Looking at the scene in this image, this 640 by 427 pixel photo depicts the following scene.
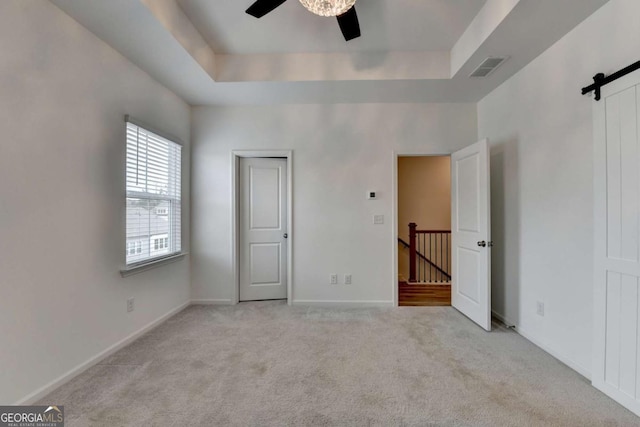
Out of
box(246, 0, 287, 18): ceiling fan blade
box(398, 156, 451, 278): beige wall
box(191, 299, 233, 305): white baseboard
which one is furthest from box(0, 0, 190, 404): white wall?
box(398, 156, 451, 278): beige wall

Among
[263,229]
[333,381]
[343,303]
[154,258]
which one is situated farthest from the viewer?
[263,229]

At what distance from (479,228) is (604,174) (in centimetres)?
123

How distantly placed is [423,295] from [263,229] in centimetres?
262

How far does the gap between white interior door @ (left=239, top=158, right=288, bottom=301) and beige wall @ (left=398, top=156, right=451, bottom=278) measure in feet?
10.4

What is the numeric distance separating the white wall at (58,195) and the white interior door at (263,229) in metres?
1.44

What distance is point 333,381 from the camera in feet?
6.58


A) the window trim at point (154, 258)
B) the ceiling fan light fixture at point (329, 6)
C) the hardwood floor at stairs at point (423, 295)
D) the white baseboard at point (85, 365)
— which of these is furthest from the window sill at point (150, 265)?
the hardwood floor at stairs at point (423, 295)

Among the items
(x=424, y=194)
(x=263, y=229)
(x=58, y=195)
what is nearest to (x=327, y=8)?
(x=58, y=195)

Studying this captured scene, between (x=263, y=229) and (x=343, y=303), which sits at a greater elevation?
(x=263, y=229)

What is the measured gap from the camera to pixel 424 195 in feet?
20.0

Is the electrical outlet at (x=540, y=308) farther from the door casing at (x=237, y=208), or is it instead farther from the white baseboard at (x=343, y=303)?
the door casing at (x=237, y=208)

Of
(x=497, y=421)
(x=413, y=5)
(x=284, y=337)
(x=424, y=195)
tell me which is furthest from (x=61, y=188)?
(x=424, y=195)

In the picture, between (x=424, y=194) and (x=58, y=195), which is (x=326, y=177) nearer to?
(x=58, y=195)
